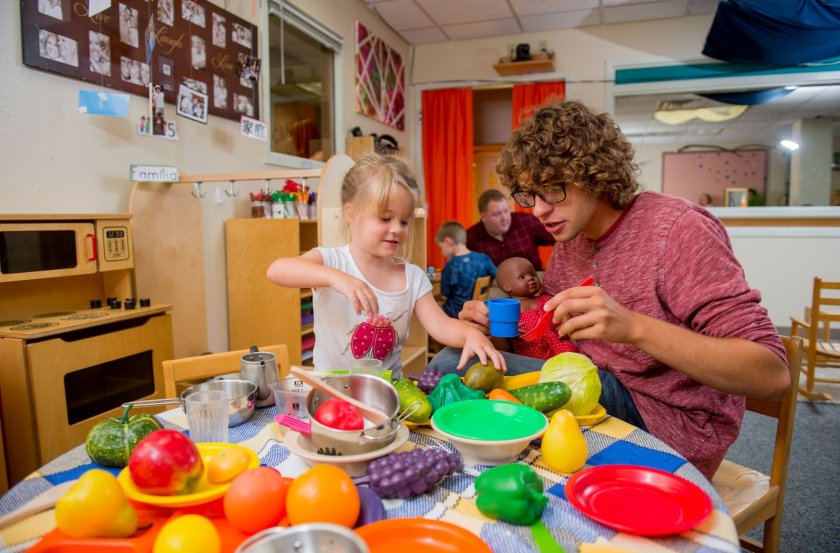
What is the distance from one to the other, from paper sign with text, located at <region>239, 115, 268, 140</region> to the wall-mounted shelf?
325 cm

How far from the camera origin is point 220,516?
2.75 ft

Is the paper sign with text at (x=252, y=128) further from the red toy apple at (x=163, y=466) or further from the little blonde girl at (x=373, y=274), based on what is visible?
the red toy apple at (x=163, y=466)

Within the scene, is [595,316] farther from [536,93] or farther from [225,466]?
[536,93]

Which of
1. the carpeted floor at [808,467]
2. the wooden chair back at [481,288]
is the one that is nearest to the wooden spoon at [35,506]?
the carpeted floor at [808,467]

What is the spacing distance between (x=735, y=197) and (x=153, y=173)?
6096mm

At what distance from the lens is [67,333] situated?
2172 millimetres

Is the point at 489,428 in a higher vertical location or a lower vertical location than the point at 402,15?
lower

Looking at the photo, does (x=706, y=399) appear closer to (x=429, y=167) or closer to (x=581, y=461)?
(x=581, y=461)

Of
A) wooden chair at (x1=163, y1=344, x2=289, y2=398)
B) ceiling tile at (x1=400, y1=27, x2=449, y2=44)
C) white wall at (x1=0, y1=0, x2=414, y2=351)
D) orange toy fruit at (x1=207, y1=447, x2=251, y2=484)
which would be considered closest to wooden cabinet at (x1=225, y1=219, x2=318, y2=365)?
white wall at (x1=0, y1=0, x2=414, y2=351)

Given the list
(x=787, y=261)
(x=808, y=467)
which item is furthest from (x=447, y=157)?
(x=808, y=467)

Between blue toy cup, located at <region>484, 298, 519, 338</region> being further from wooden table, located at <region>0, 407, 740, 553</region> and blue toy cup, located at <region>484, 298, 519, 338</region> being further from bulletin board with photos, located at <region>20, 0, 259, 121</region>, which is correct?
bulletin board with photos, located at <region>20, 0, 259, 121</region>

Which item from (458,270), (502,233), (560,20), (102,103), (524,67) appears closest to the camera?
(102,103)

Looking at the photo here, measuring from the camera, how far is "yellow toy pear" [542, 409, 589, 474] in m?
0.95

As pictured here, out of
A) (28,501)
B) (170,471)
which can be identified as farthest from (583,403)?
(28,501)
